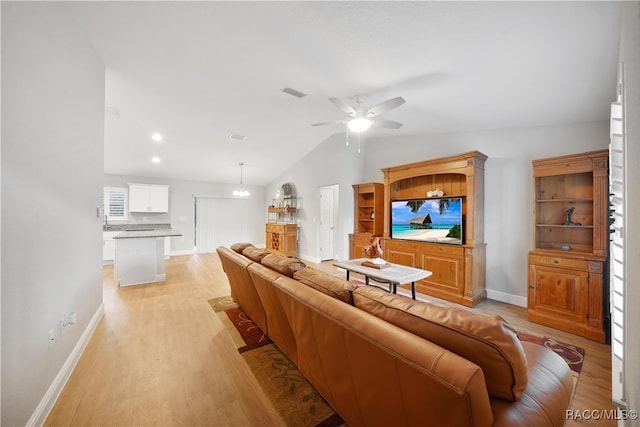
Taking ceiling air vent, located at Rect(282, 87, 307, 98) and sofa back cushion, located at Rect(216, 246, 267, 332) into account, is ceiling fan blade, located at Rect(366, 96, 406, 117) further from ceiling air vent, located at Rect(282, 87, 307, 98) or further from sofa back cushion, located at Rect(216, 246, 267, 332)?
sofa back cushion, located at Rect(216, 246, 267, 332)

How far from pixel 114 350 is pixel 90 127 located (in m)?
2.23

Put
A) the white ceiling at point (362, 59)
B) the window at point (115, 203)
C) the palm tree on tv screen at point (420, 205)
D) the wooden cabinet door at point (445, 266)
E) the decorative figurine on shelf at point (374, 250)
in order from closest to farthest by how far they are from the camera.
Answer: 1. the white ceiling at point (362, 59)
2. the decorative figurine on shelf at point (374, 250)
3. the wooden cabinet door at point (445, 266)
4. the palm tree on tv screen at point (420, 205)
5. the window at point (115, 203)

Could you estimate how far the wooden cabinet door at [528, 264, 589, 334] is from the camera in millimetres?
2652

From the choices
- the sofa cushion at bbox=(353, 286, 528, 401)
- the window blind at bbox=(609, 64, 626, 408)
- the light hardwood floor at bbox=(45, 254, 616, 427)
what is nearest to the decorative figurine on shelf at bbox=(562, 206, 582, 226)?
the light hardwood floor at bbox=(45, 254, 616, 427)

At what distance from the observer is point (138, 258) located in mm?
4410

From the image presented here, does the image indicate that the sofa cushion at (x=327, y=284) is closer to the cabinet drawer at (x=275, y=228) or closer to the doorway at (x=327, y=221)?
the doorway at (x=327, y=221)

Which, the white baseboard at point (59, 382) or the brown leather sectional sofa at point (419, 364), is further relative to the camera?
the white baseboard at point (59, 382)

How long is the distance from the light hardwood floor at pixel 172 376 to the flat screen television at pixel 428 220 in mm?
1246

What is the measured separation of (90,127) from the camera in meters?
2.47

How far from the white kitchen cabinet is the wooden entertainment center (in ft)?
20.9

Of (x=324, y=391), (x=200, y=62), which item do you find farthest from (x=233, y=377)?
(x=200, y=62)

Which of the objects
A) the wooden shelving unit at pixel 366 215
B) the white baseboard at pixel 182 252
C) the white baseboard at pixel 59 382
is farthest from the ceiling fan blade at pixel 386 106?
the white baseboard at pixel 182 252

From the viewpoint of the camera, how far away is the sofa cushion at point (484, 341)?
0.90 meters

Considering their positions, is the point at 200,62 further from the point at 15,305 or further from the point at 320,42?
the point at 15,305
